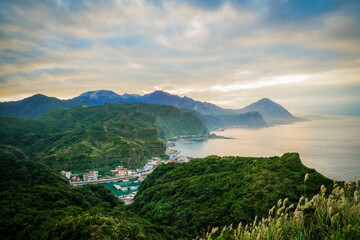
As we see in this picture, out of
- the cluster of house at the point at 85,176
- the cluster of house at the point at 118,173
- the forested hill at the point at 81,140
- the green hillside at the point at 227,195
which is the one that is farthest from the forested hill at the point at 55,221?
the forested hill at the point at 81,140

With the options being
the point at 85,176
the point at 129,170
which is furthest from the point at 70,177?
the point at 129,170

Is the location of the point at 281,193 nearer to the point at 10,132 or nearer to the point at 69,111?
the point at 10,132

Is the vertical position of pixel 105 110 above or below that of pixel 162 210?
above

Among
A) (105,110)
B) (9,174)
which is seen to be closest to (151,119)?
(105,110)

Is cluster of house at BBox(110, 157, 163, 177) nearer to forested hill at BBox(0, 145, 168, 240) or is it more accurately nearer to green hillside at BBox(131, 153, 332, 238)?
green hillside at BBox(131, 153, 332, 238)

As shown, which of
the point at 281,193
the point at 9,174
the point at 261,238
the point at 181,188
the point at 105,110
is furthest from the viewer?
the point at 105,110

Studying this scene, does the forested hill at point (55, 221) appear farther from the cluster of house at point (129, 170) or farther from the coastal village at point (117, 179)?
the cluster of house at point (129, 170)

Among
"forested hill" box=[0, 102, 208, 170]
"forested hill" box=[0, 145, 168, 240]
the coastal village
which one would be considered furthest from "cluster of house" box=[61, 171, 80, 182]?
"forested hill" box=[0, 145, 168, 240]

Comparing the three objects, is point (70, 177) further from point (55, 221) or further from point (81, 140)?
point (55, 221)
